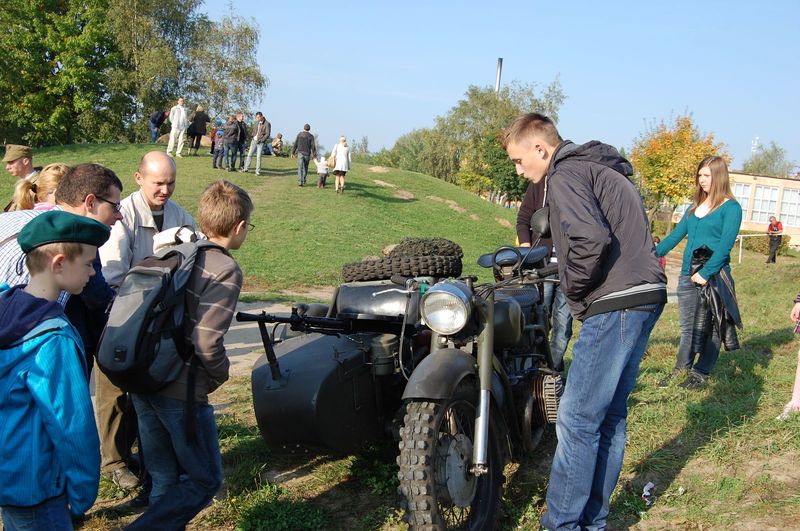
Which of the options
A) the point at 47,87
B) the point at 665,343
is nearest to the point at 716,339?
the point at 665,343

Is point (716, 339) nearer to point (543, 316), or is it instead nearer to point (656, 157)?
point (543, 316)

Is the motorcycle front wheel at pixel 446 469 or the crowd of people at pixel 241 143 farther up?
the crowd of people at pixel 241 143

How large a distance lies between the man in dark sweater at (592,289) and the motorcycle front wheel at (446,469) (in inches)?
12.1

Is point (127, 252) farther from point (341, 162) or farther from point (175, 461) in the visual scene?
point (341, 162)

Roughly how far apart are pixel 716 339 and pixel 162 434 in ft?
15.5

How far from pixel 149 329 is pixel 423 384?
1.17 meters

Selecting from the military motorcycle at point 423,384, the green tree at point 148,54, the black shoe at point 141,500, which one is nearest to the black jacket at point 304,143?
the military motorcycle at point 423,384

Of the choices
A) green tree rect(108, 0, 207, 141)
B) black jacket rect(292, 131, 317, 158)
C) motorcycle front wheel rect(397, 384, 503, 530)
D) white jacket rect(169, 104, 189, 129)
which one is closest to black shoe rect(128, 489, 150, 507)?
motorcycle front wheel rect(397, 384, 503, 530)

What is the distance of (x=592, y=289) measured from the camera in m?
3.17

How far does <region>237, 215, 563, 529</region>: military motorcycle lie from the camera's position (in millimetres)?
3051

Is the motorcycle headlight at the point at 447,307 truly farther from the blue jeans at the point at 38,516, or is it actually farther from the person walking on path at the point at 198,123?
the person walking on path at the point at 198,123

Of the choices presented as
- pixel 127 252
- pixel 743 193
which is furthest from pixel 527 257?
pixel 743 193

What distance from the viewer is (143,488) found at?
3777mm

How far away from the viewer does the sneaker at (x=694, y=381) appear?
5816 mm
